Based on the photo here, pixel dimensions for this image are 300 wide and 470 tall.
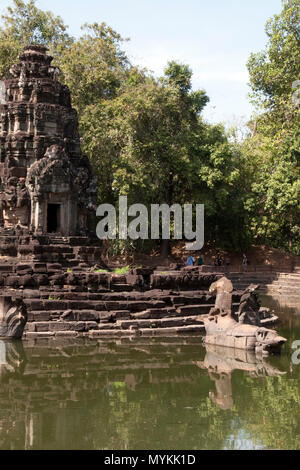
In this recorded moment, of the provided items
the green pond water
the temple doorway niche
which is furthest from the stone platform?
the temple doorway niche

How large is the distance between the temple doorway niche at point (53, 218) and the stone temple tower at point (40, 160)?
0.03m

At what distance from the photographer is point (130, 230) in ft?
98.6

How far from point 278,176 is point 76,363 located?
66.2ft

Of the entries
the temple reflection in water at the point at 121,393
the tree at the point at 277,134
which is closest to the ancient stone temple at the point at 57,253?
the temple reflection in water at the point at 121,393

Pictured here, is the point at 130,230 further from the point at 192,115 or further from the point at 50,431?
the point at 50,431

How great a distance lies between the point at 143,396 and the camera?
371 inches

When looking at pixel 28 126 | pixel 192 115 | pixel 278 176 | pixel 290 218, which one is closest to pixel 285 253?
pixel 290 218

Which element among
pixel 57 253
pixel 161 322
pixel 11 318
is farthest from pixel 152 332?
pixel 57 253

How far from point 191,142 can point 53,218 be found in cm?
1256

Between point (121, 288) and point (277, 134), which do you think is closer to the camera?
point (121, 288)

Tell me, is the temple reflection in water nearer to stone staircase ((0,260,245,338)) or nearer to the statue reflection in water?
the statue reflection in water

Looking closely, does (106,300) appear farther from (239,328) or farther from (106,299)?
(239,328)

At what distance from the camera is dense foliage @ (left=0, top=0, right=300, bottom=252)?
2989cm

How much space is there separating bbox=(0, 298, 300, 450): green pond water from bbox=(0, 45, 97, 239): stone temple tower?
7.71 meters
